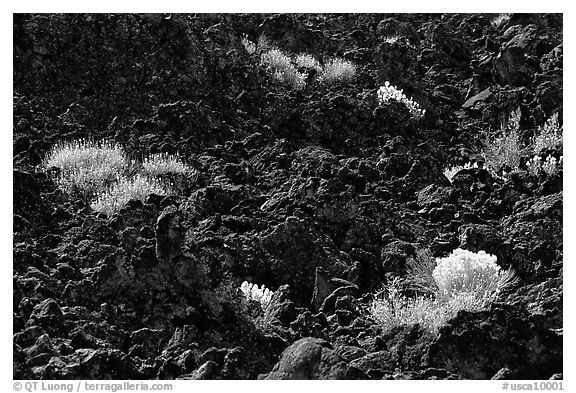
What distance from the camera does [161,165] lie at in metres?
9.40

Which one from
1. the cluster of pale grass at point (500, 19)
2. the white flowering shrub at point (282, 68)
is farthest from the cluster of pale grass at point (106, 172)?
the cluster of pale grass at point (500, 19)

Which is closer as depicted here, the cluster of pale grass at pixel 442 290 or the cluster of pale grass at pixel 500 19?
the cluster of pale grass at pixel 442 290

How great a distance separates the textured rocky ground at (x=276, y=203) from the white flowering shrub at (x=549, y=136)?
31 centimetres

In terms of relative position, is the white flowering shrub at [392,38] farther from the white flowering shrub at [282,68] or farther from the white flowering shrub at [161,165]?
the white flowering shrub at [161,165]

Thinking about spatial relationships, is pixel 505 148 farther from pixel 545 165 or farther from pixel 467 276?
pixel 467 276

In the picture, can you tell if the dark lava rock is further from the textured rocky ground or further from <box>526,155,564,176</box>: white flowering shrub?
<box>526,155,564,176</box>: white flowering shrub

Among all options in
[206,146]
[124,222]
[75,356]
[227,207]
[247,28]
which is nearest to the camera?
[75,356]

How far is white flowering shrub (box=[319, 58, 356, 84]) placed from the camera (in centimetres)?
1134

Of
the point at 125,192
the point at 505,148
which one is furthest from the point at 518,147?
the point at 125,192

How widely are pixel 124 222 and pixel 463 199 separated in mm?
3352

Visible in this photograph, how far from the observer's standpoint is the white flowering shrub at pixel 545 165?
9562 mm
